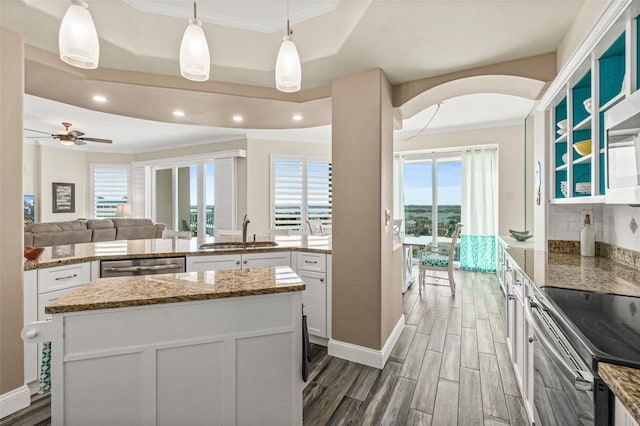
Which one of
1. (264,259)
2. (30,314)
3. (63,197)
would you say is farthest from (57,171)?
(264,259)

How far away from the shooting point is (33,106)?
4.66 meters

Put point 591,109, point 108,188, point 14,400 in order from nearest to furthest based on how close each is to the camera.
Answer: point 591,109 < point 14,400 < point 108,188

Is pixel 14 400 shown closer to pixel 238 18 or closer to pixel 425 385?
pixel 425 385

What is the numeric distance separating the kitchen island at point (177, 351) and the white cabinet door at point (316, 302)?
1421 mm

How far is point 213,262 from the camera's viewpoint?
281 centimetres

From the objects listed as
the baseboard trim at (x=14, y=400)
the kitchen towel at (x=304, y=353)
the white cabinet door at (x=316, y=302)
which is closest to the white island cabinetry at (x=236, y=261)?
the white cabinet door at (x=316, y=302)

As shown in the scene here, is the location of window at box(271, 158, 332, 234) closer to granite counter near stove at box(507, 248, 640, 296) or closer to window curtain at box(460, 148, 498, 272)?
window curtain at box(460, 148, 498, 272)

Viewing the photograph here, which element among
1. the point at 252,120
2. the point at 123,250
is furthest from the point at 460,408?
the point at 252,120

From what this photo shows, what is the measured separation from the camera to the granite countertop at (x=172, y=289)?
112 centimetres

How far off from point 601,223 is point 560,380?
1.88m

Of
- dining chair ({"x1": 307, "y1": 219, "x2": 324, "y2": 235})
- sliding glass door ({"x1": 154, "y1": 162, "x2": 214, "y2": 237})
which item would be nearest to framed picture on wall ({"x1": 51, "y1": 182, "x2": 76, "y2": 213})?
sliding glass door ({"x1": 154, "y1": 162, "x2": 214, "y2": 237})

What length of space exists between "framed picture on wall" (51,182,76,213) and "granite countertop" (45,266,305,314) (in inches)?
314

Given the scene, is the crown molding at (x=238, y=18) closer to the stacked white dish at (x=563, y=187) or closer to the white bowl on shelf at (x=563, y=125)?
the white bowl on shelf at (x=563, y=125)

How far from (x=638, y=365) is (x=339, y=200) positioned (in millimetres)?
2067
